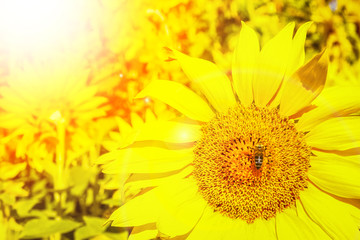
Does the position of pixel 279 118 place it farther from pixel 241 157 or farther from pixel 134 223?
pixel 134 223

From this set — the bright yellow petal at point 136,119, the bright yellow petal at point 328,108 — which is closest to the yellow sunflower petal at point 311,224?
the bright yellow petal at point 328,108

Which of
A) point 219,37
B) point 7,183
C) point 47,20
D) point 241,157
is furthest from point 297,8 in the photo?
point 7,183

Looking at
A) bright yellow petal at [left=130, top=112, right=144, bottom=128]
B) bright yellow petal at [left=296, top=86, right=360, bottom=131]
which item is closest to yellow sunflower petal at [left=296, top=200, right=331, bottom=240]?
bright yellow petal at [left=296, top=86, right=360, bottom=131]

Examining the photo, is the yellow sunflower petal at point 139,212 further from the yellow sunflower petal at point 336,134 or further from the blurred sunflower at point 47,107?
the yellow sunflower petal at point 336,134

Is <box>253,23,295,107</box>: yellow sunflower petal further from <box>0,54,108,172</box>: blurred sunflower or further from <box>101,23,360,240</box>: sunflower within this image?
<box>0,54,108,172</box>: blurred sunflower

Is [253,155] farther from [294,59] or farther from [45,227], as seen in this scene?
[45,227]

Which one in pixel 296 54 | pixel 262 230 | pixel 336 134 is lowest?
pixel 262 230

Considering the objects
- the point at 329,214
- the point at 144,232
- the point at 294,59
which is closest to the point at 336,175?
the point at 329,214
